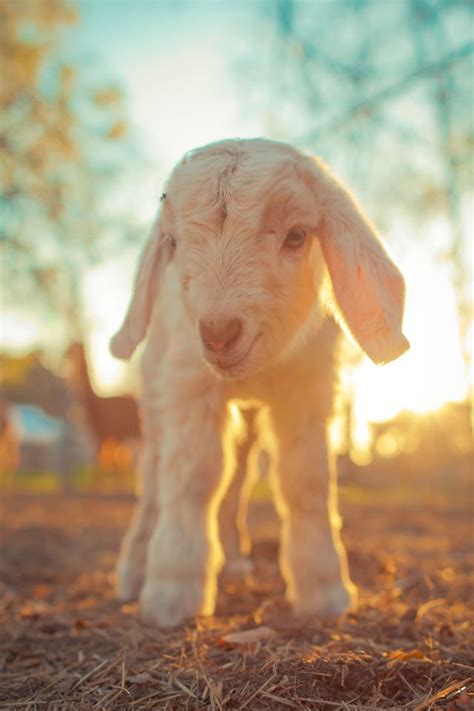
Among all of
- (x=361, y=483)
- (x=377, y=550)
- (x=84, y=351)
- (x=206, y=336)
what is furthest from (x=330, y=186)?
(x=361, y=483)

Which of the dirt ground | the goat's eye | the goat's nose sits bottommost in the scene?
the dirt ground

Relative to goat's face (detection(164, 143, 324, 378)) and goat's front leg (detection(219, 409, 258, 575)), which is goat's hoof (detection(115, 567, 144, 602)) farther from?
goat's face (detection(164, 143, 324, 378))

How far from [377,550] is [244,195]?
3.68m

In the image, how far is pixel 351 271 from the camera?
2744mm

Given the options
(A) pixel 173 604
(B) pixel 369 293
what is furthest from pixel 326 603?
(B) pixel 369 293

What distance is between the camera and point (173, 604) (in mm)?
3047

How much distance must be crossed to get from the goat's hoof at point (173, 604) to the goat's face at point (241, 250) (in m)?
1.04

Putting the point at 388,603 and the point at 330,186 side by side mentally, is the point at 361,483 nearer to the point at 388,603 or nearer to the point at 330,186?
the point at 388,603

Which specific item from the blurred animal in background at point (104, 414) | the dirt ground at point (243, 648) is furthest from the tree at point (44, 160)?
the dirt ground at point (243, 648)

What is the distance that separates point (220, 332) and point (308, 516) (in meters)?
1.36

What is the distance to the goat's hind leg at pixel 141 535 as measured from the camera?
3891mm

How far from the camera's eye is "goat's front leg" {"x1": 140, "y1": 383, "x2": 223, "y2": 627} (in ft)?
10.0

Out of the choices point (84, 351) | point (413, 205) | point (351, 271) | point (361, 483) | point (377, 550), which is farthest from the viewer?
point (361, 483)

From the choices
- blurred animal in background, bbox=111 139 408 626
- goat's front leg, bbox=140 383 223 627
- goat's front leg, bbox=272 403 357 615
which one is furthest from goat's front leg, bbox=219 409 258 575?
goat's front leg, bbox=140 383 223 627
